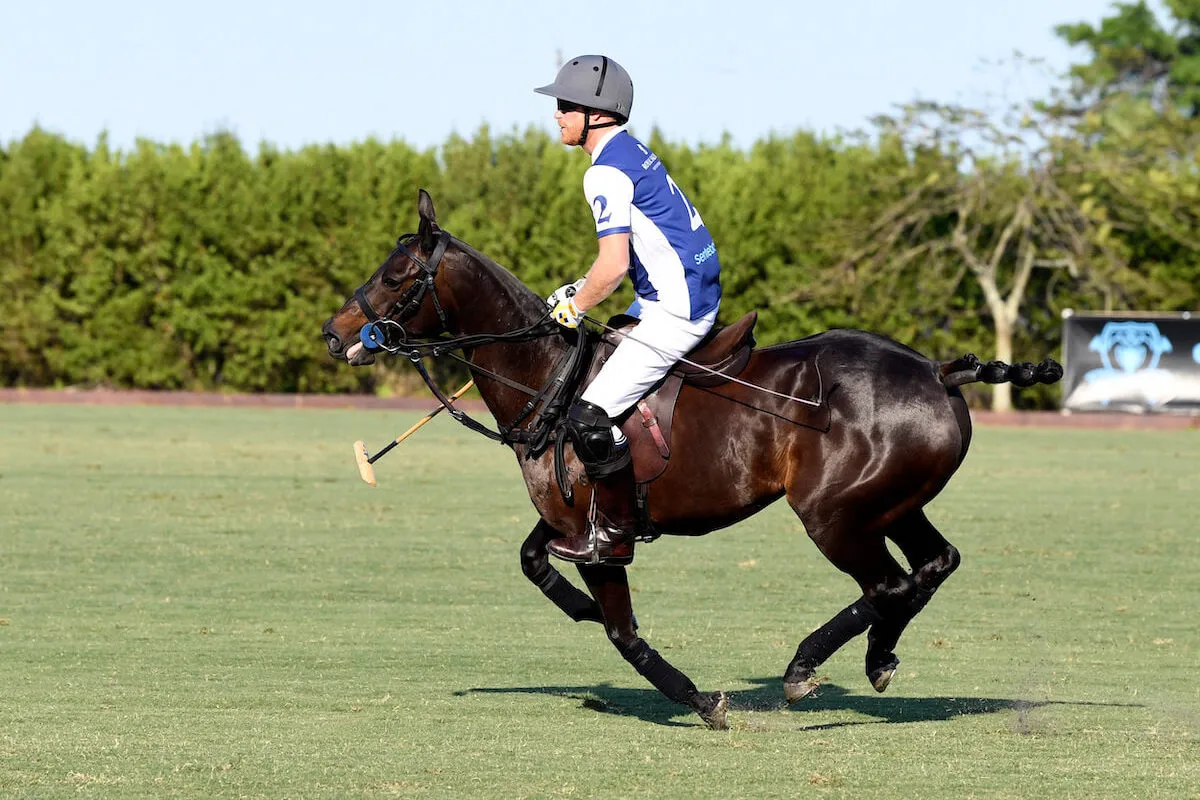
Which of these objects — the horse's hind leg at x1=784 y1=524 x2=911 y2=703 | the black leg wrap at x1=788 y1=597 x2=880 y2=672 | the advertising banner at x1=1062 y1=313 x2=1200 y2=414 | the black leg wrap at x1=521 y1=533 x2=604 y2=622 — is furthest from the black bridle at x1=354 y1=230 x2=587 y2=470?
the advertising banner at x1=1062 y1=313 x2=1200 y2=414

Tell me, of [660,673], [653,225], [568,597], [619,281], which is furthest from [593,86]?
[660,673]

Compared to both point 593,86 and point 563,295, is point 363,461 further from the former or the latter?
point 593,86

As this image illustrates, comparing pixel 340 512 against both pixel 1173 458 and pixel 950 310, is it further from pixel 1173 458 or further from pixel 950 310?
pixel 950 310

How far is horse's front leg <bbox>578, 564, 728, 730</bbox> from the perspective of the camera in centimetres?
657

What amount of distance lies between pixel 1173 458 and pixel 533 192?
40.4ft

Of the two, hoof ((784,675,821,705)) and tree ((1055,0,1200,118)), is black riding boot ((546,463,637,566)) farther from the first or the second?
tree ((1055,0,1200,118))

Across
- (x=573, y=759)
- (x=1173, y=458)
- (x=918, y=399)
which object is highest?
(x=918, y=399)

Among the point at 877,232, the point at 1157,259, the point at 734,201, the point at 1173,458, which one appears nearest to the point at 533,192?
the point at 734,201

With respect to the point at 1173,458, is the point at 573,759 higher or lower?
higher

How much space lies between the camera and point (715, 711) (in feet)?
21.5

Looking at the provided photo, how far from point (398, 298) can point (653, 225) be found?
0.98m

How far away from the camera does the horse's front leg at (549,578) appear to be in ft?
22.5

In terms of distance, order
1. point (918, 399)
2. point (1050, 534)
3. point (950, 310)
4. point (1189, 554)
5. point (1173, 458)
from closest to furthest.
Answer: point (918, 399) → point (1189, 554) → point (1050, 534) → point (1173, 458) → point (950, 310)

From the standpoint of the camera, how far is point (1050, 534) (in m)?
13.7
